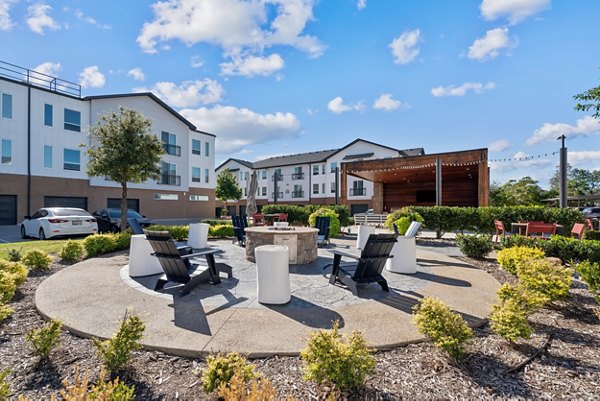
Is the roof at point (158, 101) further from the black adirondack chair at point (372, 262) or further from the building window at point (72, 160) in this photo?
the black adirondack chair at point (372, 262)

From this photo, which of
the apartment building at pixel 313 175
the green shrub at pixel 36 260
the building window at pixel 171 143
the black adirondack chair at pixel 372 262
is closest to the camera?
the black adirondack chair at pixel 372 262

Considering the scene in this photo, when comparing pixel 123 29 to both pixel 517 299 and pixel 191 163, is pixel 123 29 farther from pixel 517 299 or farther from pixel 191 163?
pixel 191 163

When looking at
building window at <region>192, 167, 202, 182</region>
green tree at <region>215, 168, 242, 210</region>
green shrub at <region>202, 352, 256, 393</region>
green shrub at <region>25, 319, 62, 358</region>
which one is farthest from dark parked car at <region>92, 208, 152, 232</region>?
green tree at <region>215, 168, 242, 210</region>

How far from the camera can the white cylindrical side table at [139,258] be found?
5.78 meters

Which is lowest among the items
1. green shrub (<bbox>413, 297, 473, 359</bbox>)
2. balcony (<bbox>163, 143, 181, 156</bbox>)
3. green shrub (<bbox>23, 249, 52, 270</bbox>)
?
green shrub (<bbox>23, 249, 52, 270</bbox>)

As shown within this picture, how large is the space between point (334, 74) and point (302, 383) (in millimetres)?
9535

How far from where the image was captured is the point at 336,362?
225 cm

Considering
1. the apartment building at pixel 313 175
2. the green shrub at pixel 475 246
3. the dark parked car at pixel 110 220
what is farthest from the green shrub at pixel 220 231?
the apartment building at pixel 313 175

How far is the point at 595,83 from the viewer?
6902 mm

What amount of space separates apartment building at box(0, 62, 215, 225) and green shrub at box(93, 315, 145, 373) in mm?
14532

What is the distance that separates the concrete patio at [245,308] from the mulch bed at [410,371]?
0.71ft

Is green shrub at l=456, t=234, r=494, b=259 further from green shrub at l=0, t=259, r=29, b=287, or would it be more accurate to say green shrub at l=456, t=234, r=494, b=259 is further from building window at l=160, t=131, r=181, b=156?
building window at l=160, t=131, r=181, b=156

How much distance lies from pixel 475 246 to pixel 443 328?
19.8 ft

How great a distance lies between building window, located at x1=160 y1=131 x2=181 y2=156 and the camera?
28.8 m
